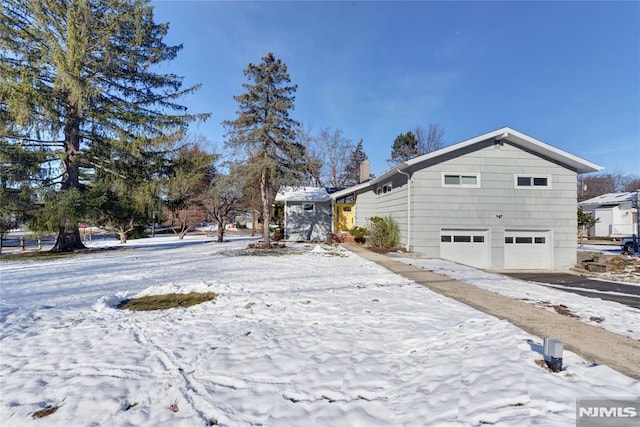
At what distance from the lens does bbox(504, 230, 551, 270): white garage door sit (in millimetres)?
12281

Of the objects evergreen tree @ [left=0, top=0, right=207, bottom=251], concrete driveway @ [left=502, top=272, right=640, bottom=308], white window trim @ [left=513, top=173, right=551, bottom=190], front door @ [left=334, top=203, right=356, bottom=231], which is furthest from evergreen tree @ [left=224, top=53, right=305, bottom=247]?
concrete driveway @ [left=502, top=272, right=640, bottom=308]

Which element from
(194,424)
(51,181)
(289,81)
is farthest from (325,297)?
(51,181)

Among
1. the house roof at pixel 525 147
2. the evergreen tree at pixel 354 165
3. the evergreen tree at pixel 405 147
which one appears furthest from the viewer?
the evergreen tree at pixel 354 165

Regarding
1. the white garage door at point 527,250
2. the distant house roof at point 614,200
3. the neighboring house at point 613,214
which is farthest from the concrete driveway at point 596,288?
the distant house roof at point 614,200

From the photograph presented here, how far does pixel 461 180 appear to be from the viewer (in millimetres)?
12234

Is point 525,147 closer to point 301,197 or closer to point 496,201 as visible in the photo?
point 496,201

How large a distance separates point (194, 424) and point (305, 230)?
685 inches

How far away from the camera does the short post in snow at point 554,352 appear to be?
103 inches

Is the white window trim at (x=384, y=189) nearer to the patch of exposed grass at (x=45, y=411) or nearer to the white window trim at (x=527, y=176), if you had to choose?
the white window trim at (x=527, y=176)

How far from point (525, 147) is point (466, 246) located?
4.87 metres

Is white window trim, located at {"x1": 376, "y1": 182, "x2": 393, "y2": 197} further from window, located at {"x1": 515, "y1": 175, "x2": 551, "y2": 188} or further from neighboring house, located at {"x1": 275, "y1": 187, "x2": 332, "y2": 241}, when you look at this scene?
window, located at {"x1": 515, "y1": 175, "x2": 551, "y2": 188}

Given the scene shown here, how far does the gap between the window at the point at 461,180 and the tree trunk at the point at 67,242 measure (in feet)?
56.5

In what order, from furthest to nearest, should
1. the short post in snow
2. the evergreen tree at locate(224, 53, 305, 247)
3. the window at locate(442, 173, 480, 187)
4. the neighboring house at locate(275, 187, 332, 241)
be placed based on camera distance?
the neighboring house at locate(275, 187, 332, 241) < the evergreen tree at locate(224, 53, 305, 247) < the window at locate(442, 173, 480, 187) < the short post in snow

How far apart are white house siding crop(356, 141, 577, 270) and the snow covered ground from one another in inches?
259
